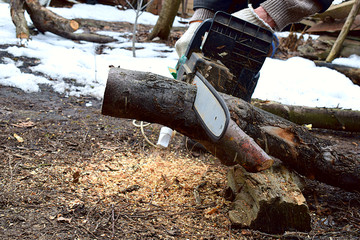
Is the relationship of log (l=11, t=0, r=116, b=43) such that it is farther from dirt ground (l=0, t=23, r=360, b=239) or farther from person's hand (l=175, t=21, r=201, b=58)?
person's hand (l=175, t=21, r=201, b=58)

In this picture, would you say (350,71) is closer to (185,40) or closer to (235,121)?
(185,40)

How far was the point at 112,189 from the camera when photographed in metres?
1.89

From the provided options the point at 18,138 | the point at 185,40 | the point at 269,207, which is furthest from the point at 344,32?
the point at 18,138

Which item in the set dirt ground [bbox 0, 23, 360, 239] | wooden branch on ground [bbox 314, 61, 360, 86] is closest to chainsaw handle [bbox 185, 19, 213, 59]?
dirt ground [bbox 0, 23, 360, 239]

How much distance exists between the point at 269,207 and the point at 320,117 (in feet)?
6.88

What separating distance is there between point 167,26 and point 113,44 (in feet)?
4.33

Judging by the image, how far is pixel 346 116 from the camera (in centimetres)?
340

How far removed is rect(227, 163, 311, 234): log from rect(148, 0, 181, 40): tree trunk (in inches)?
216

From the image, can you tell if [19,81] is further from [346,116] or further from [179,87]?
[346,116]

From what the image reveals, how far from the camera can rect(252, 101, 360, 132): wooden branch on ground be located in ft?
11.0

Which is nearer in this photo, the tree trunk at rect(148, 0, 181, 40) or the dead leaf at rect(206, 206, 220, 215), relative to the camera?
the dead leaf at rect(206, 206, 220, 215)

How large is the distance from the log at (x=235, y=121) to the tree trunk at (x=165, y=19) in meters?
Answer: 5.22

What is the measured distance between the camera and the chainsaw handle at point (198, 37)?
222 centimetres

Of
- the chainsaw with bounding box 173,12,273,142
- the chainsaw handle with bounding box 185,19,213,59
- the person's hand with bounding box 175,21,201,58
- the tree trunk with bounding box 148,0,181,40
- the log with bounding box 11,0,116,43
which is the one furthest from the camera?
the tree trunk with bounding box 148,0,181,40
